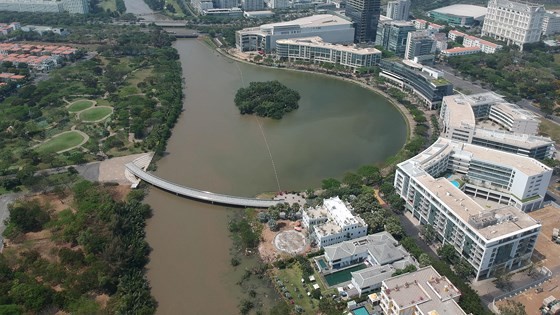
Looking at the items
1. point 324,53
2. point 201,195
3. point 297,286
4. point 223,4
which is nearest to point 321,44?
point 324,53

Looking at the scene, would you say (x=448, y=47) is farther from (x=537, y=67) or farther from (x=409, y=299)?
(x=409, y=299)

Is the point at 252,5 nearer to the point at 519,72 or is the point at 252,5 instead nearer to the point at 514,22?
the point at 514,22

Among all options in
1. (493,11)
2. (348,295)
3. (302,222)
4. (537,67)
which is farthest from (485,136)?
(493,11)

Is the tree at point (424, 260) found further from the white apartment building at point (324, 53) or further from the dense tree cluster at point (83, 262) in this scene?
the white apartment building at point (324, 53)

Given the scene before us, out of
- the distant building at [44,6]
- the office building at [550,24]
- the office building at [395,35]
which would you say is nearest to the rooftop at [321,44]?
the office building at [395,35]

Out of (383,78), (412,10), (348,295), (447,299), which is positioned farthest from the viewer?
(412,10)
